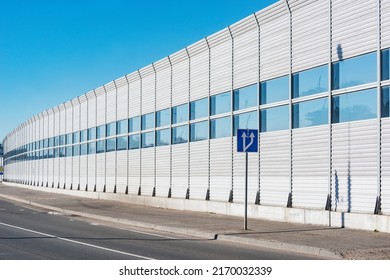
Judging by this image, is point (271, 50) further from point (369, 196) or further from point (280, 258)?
point (280, 258)

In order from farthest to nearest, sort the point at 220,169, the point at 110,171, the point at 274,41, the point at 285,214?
the point at 110,171
the point at 220,169
the point at 274,41
the point at 285,214

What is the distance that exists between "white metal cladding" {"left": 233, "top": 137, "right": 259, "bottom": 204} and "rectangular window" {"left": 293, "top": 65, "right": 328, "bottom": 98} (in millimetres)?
3855

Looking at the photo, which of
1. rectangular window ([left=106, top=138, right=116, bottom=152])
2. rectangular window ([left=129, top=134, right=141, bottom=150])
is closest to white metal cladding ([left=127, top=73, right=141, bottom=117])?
rectangular window ([left=129, top=134, right=141, bottom=150])

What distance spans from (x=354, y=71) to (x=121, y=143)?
2331 centimetres

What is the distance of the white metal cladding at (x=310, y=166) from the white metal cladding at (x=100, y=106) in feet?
77.9

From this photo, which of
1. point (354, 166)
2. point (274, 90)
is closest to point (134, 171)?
point (274, 90)

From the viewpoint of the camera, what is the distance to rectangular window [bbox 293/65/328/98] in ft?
67.6

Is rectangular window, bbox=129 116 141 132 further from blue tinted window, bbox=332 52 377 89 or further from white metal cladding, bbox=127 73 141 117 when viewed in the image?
blue tinted window, bbox=332 52 377 89

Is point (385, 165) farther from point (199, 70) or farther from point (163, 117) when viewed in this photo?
point (163, 117)

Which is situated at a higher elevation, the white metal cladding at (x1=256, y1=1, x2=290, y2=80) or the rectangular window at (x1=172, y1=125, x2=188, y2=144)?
the white metal cladding at (x1=256, y1=1, x2=290, y2=80)

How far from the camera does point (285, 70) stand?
22.7 m

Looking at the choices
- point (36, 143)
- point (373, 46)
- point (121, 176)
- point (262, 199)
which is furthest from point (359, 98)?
point (36, 143)

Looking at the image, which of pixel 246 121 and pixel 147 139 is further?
pixel 147 139

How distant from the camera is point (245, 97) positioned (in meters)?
25.5
